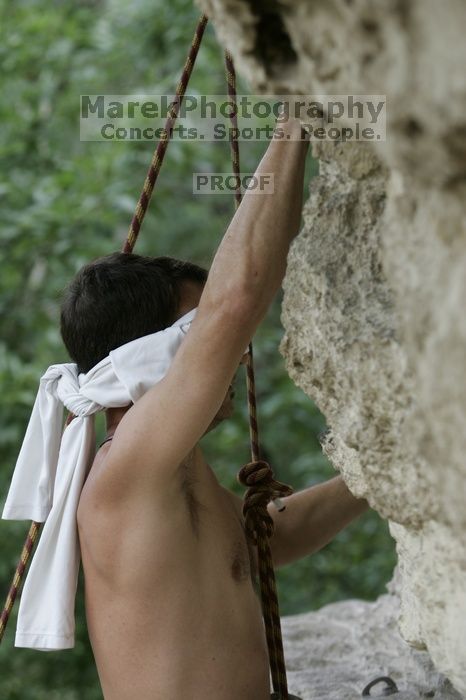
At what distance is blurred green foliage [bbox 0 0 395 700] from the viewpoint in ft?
12.4

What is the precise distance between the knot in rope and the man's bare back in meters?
0.13

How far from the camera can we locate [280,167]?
4.93 feet

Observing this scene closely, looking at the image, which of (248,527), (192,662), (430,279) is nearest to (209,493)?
(248,527)

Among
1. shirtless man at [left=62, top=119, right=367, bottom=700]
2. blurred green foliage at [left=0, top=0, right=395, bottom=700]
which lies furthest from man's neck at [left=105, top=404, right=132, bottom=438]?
blurred green foliage at [left=0, top=0, right=395, bottom=700]

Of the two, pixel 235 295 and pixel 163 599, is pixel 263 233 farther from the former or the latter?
pixel 163 599

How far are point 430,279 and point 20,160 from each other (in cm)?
333

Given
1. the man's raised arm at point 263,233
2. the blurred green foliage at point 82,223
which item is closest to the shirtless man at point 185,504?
the man's raised arm at point 263,233

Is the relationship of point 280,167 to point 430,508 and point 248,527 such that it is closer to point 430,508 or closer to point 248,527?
point 430,508

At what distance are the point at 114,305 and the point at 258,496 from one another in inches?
18.6

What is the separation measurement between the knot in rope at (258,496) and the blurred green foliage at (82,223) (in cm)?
174

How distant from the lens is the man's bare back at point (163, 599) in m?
1.65

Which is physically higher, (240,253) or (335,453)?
(240,253)

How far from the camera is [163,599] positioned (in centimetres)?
167

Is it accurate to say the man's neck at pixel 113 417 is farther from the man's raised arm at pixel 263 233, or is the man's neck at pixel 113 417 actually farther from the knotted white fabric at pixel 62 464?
the man's raised arm at pixel 263 233
